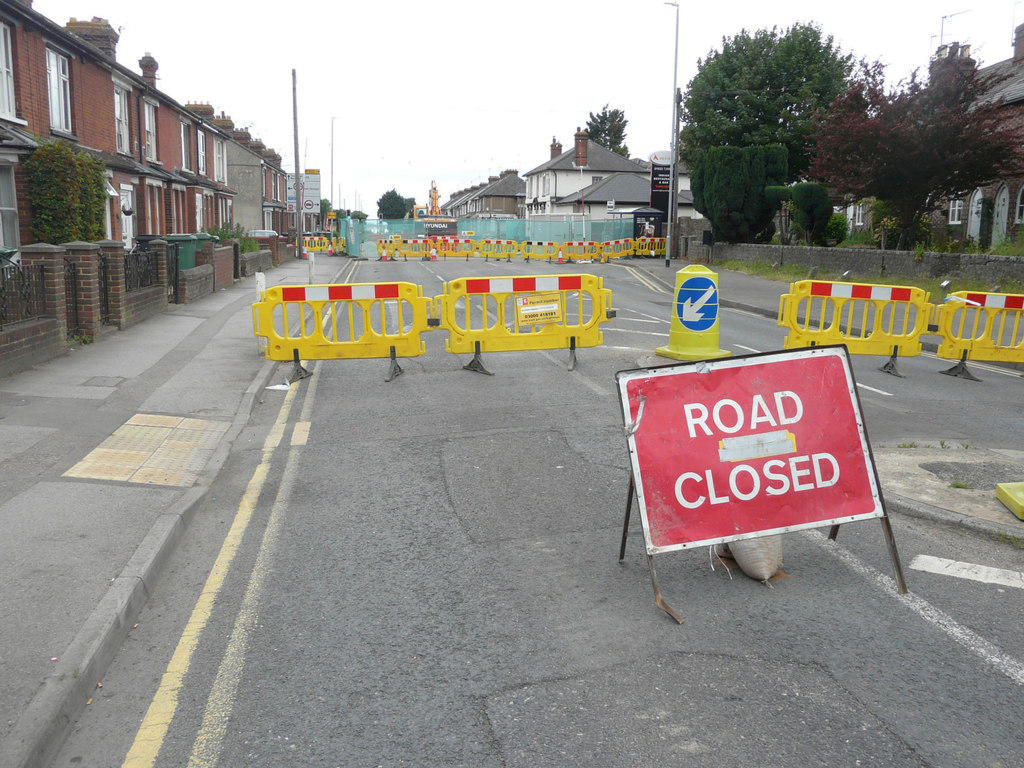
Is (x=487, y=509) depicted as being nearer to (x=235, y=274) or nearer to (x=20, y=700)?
(x=20, y=700)

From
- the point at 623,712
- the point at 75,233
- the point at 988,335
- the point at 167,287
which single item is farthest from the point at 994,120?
the point at 623,712

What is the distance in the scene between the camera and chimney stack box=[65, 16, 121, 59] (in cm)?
2673

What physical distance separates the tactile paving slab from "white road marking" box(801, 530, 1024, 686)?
5019 millimetres

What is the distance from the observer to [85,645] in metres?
4.18

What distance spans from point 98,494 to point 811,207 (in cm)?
3054

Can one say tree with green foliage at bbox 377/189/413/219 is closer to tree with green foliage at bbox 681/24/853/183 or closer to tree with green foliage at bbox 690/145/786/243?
tree with green foliage at bbox 681/24/853/183

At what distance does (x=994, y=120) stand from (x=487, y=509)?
936 inches

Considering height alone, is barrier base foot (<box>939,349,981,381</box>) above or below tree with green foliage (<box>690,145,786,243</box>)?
below

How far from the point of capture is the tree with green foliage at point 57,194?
728 inches

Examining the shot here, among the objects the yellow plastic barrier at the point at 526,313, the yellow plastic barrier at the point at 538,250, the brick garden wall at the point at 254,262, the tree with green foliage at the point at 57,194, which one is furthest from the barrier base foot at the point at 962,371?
the yellow plastic barrier at the point at 538,250

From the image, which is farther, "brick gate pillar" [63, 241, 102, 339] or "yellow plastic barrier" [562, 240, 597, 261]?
"yellow plastic barrier" [562, 240, 597, 261]

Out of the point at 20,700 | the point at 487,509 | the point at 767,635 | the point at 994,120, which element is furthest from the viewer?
the point at 994,120

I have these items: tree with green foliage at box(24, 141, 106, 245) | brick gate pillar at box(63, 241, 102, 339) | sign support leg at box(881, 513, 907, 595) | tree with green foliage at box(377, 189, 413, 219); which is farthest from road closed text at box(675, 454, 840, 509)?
tree with green foliage at box(377, 189, 413, 219)

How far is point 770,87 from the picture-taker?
46656 millimetres
